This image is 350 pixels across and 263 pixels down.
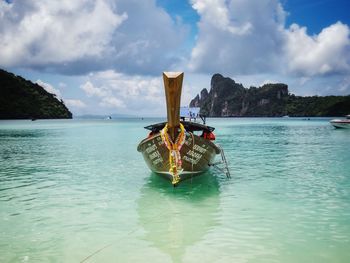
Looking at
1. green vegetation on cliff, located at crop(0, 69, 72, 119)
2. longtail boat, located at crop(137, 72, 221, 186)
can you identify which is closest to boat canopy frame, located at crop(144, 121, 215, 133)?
longtail boat, located at crop(137, 72, 221, 186)

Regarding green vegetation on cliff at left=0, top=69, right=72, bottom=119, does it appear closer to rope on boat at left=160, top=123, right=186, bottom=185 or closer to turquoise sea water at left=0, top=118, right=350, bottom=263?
turquoise sea water at left=0, top=118, right=350, bottom=263

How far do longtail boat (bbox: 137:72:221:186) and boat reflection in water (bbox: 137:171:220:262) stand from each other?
0.61 m

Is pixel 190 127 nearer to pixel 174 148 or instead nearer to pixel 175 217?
pixel 174 148

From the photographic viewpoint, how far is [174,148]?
10.6m

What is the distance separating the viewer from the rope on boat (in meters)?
10.6

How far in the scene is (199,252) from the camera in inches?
253

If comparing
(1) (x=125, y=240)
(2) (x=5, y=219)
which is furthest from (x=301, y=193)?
(2) (x=5, y=219)

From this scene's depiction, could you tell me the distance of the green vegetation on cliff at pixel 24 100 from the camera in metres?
142

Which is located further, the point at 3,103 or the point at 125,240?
the point at 3,103

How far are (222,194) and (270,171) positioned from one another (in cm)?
557

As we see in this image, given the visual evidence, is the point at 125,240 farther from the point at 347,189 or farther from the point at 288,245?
the point at 347,189

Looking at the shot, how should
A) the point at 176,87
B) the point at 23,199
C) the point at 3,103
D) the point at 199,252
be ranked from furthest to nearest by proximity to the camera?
1. the point at 3,103
2. the point at 23,199
3. the point at 176,87
4. the point at 199,252

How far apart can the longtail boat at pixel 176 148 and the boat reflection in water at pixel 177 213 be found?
611 mm

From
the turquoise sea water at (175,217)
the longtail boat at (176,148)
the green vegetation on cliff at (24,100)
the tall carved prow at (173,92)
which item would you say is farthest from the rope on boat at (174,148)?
the green vegetation on cliff at (24,100)
